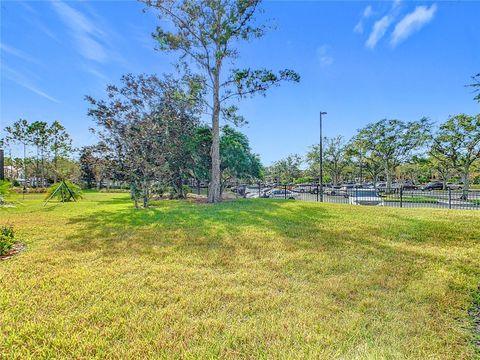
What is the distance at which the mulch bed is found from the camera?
4266 millimetres

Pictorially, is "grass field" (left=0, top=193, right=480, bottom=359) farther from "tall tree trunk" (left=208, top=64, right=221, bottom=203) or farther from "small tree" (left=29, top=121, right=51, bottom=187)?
"small tree" (left=29, top=121, right=51, bottom=187)

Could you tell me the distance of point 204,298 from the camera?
2797mm

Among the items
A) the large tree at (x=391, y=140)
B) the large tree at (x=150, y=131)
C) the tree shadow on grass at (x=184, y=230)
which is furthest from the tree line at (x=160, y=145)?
the large tree at (x=391, y=140)

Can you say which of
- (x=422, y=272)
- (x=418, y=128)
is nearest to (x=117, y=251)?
(x=422, y=272)

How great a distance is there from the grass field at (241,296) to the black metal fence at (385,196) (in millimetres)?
9994

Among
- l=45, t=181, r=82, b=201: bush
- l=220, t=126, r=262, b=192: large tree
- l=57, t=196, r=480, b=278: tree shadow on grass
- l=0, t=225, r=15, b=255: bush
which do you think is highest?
l=220, t=126, r=262, b=192: large tree

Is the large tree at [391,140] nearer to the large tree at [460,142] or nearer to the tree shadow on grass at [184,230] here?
the large tree at [460,142]

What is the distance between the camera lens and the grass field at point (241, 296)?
2057 mm

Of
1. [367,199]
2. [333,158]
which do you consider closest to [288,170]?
[333,158]

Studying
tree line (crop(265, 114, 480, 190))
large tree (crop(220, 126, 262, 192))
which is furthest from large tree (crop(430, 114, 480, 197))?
large tree (crop(220, 126, 262, 192))

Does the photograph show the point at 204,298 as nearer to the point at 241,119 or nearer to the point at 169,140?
the point at 241,119

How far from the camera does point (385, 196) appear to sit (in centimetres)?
1797

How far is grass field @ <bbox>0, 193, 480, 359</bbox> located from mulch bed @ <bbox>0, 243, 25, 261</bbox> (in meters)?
0.17

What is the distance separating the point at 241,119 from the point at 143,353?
41.7ft
